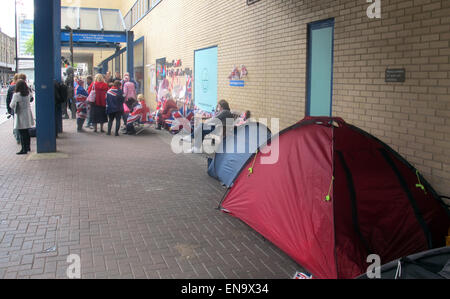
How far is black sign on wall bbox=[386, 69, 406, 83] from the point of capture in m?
5.55

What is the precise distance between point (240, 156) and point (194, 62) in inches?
300

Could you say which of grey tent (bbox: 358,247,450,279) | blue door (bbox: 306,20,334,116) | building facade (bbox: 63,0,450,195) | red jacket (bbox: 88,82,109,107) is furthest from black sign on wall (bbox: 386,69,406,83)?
red jacket (bbox: 88,82,109,107)

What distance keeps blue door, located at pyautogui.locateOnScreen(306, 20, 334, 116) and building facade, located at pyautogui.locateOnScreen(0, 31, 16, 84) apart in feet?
267

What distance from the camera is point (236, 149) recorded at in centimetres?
759

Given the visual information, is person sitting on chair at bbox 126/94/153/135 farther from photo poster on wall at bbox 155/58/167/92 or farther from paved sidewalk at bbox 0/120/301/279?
paved sidewalk at bbox 0/120/301/279

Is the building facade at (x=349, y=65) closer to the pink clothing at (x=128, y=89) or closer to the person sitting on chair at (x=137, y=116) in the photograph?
the person sitting on chair at (x=137, y=116)

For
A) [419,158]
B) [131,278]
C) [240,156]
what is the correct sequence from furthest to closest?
[240,156], [419,158], [131,278]

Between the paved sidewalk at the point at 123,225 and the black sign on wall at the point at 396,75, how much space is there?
2.63 metres

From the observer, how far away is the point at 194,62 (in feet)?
47.3

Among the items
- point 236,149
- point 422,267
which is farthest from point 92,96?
point 422,267

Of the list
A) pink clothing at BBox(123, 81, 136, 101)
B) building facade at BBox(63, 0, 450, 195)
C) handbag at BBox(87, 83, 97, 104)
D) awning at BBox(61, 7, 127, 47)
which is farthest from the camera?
awning at BBox(61, 7, 127, 47)

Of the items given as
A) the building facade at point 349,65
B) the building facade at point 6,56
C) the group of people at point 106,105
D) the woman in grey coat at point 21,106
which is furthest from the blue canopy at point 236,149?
the building facade at point 6,56
